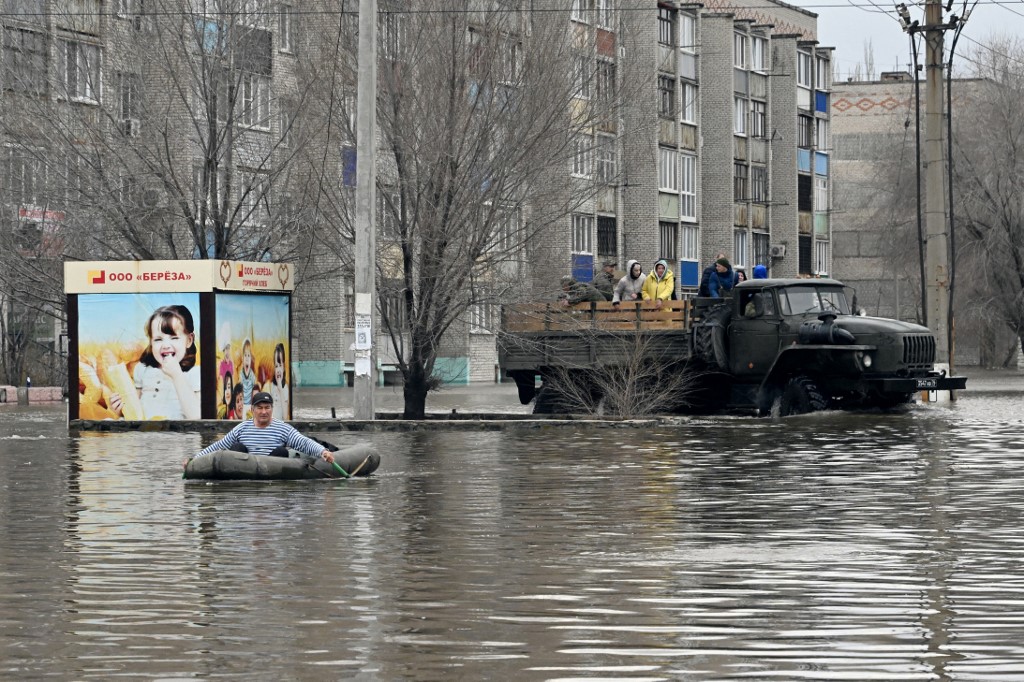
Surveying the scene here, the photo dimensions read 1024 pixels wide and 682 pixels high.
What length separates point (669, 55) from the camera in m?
83.1

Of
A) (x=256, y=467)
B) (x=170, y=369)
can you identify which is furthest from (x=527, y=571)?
(x=170, y=369)

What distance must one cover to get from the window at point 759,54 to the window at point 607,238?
16.5 meters

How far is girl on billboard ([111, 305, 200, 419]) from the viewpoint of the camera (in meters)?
32.9

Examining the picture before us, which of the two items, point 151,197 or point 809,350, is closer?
point 809,350

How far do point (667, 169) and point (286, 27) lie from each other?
151 ft

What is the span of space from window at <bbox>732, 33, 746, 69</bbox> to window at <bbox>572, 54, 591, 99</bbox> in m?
54.4

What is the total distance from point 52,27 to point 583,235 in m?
39.9

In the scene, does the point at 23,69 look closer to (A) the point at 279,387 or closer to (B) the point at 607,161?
(A) the point at 279,387

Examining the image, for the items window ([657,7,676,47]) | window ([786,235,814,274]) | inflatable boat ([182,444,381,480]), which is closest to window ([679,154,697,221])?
window ([657,7,676,47])

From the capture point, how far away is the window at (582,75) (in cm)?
3531

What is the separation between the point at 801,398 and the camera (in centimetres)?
3309

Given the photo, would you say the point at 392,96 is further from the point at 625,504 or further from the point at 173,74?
the point at 625,504

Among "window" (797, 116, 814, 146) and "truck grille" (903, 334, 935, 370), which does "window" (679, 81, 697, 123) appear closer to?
"window" (797, 116, 814, 146)

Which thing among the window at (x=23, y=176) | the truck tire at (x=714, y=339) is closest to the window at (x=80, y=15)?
the window at (x=23, y=176)
